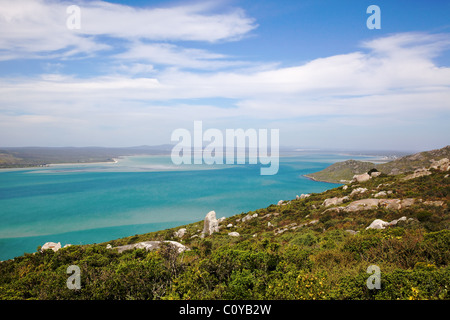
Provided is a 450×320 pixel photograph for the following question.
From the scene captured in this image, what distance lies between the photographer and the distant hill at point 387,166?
66.1 m

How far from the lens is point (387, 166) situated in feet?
255

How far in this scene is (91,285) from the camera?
570cm

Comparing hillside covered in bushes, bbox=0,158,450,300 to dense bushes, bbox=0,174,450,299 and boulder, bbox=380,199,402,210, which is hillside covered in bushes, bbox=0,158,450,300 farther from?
boulder, bbox=380,199,402,210

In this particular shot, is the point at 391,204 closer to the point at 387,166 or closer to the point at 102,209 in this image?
the point at 102,209

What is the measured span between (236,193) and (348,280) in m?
67.2

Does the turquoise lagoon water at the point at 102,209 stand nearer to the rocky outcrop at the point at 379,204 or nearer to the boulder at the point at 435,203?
the rocky outcrop at the point at 379,204

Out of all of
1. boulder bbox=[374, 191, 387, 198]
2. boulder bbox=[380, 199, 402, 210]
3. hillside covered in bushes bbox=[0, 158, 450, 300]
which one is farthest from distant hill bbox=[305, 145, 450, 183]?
hillside covered in bushes bbox=[0, 158, 450, 300]

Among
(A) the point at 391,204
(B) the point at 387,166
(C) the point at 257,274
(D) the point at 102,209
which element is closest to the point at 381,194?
(A) the point at 391,204

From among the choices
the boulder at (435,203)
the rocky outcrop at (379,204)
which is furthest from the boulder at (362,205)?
the boulder at (435,203)

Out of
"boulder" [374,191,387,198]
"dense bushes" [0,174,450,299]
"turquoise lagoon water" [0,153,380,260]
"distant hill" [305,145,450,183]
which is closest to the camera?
"dense bushes" [0,174,450,299]

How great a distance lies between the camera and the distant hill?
66.1 meters

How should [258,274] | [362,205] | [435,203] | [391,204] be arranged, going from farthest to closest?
[362,205] < [391,204] < [435,203] < [258,274]
